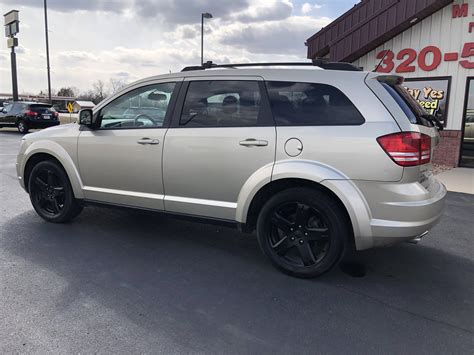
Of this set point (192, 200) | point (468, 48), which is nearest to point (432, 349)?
point (192, 200)

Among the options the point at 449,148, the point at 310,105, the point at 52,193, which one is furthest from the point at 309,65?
the point at 449,148

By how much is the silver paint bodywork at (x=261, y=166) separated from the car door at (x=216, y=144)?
1cm

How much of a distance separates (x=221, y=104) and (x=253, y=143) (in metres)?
0.58

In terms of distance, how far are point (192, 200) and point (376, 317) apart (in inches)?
77.8

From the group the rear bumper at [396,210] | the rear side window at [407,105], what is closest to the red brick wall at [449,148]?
the rear side window at [407,105]

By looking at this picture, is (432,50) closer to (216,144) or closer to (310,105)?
(310,105)

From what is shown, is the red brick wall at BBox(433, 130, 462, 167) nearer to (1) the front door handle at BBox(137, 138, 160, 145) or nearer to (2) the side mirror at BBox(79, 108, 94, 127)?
(1) the front door handle at BBox(137, 138, 160, 145)

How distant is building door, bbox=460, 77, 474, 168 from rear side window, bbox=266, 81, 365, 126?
7.94 meters

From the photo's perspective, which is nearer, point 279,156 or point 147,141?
point 279,156

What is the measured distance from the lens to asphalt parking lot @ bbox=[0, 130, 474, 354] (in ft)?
8.59

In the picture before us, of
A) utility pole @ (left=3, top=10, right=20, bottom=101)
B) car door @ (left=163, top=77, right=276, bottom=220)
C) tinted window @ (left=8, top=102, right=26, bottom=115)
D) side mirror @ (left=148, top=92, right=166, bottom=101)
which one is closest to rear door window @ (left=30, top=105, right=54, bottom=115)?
tinted window @ (left=8, top=102, right=26, bottom=115)

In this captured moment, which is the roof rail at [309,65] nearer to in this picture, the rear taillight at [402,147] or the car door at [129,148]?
the car door at [129,148]

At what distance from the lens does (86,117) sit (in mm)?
4504

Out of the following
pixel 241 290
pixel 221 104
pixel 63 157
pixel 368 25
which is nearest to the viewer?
pixel 241 290
